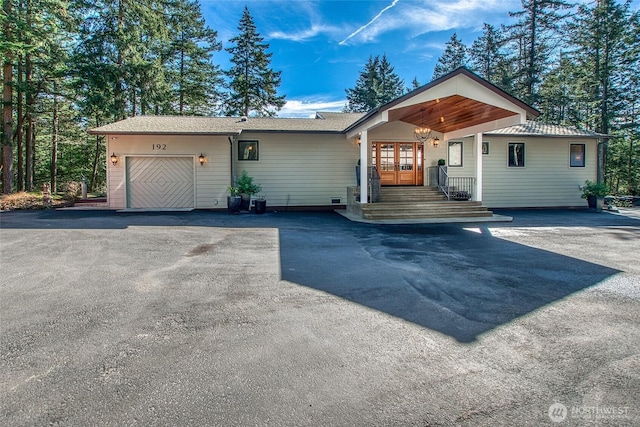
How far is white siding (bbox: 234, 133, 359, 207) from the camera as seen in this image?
12695 millimetres

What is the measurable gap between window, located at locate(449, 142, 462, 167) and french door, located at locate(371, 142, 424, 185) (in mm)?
1344

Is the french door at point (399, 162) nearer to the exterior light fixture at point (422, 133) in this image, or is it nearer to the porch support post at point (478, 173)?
the exterior light fixture at point (422, 133)

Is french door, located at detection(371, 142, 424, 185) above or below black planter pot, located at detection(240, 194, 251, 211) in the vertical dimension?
above

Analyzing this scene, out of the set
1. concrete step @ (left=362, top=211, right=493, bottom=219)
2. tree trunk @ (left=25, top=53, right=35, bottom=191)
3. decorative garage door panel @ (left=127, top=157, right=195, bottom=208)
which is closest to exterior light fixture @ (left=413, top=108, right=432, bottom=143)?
concrete step @ (left=362, top=211, right=493, bottom=219)

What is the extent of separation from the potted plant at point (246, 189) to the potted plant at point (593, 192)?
1268cm

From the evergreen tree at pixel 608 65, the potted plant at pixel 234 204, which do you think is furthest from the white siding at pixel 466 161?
the evergreen tree at pixel 608 65

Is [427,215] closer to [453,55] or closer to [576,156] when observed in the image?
[576,156]

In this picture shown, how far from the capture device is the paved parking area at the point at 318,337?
1793 millimetres

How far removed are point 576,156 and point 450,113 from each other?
6850 mm

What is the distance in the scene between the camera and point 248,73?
24938 millimetres

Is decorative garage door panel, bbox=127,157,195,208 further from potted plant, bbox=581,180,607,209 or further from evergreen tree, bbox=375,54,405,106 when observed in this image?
evergreen tree, bbox=375,54,405,106

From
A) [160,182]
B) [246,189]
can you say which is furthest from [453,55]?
[160,182]

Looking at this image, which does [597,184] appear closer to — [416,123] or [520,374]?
[416,123]

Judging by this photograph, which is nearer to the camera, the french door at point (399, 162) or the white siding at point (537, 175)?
the french door at point (399, 162)
